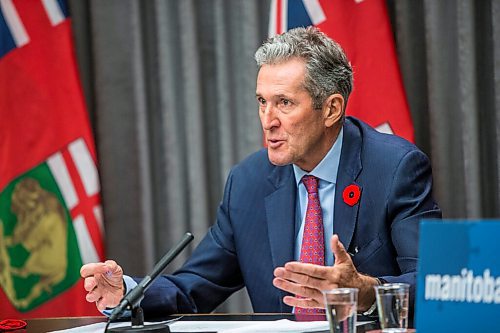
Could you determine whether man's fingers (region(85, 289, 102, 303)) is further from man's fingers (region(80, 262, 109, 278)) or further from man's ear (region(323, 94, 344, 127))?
man's ear (region(323, 94, 344, 127))

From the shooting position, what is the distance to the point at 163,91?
12.9 ft

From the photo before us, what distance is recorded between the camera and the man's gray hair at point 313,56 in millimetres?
2793

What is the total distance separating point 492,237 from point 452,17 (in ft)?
7.43

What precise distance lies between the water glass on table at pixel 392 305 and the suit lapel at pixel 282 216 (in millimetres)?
942

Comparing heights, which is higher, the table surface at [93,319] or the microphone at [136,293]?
the microphone at [136,293]

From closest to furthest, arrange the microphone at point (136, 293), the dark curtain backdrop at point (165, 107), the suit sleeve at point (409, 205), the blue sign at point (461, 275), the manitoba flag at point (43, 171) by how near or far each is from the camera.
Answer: the blue sign at point (461, 275) < the microphone at point (136, 293) < the suit sleeve at point (409, 205) < the manitoba flag at point (43, 171) < the dark curtain backdrop at point (165, 107)

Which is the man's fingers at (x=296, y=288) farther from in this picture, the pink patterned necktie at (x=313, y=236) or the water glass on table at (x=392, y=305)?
the pink patterned necktie at (x=313, y=236)

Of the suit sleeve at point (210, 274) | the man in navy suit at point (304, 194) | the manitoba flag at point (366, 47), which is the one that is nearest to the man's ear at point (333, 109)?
the man in navy suit at point (304, 194)

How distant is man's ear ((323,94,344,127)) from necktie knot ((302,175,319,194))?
185 mm

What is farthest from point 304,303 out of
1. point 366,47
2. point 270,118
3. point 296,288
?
point 366,47

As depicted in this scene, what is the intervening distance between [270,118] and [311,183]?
248 mm

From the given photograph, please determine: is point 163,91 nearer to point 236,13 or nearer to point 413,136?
point 236,13

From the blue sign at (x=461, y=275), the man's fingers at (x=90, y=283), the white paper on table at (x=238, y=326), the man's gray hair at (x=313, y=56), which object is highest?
the man's gray hair at (x=313, y=56)

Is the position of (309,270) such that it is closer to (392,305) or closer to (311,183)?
(392,305)
